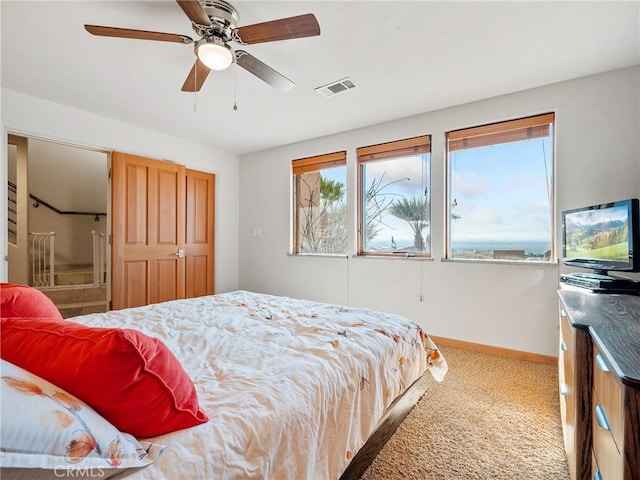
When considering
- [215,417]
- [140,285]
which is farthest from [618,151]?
[140,285]

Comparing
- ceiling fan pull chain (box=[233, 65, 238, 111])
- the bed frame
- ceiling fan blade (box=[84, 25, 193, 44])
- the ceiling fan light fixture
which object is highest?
ceiling fan pull chain (box=[233, 65, 238, 111])

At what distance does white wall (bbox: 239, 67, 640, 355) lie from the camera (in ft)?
8.09

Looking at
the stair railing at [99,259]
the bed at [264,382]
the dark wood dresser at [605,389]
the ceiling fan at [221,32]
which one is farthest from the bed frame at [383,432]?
the stair railing at [99,259]

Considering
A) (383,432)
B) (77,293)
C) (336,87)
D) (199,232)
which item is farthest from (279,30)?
(77,293)

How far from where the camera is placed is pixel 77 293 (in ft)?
14.6

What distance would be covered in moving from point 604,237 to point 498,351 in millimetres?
1453

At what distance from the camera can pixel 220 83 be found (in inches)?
105

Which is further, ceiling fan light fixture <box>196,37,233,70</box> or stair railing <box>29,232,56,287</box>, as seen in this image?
stair railing <box>29,232,56,287</box>

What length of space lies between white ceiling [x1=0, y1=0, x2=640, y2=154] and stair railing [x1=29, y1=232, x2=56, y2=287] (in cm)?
237

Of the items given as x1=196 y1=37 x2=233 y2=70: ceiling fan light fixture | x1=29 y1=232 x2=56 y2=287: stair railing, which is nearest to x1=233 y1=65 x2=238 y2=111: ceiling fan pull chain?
x1=196 y1=37 x2=233 y2=70: ceiling fan light fixture

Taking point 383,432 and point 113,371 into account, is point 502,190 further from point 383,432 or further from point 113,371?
point 113,371

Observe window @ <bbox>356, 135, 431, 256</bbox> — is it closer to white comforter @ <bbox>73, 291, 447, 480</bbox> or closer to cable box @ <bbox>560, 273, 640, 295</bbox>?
cable box @ <bbox>560, 273, 640, 295</bbox>

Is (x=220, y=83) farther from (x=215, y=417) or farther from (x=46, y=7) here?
(x=215, y=417)

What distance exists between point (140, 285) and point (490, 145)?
169 inches
